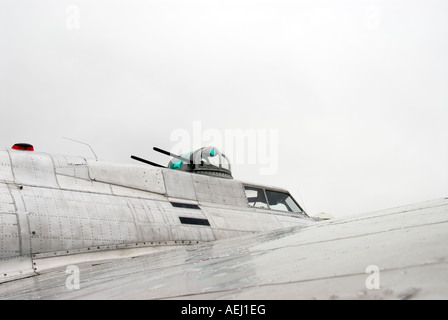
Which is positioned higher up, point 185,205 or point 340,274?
point 185,205

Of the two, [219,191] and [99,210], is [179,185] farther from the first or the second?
[99,210]

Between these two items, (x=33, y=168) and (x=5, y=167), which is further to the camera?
(x=33, y=168)

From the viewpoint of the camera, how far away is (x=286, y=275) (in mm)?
2623

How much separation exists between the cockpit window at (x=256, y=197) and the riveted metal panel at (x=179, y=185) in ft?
8.51

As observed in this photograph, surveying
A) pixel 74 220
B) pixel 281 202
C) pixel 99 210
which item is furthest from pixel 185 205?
pixel 281 202

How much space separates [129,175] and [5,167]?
3.42 metres

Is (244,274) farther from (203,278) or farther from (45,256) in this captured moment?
(45,256)

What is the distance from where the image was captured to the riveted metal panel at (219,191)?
13.5 meters

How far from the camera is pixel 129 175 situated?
38.7ft

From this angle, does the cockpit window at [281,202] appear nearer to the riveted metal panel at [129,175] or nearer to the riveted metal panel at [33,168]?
the riveted metal panel at [129,175]

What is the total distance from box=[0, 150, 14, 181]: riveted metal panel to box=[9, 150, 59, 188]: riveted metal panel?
0.11 metres

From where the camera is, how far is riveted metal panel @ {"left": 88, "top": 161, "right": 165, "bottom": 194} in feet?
36.6
